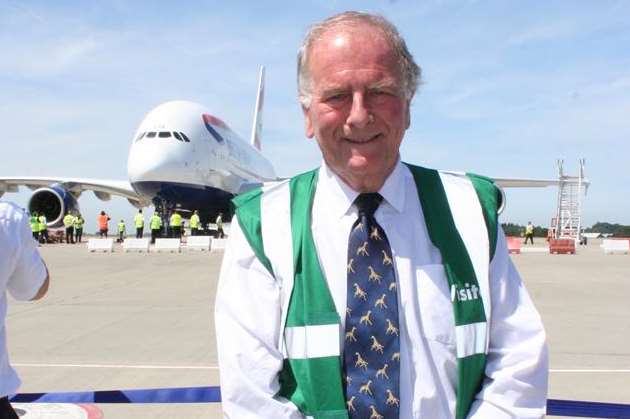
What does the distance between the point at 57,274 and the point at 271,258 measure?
12.9 m

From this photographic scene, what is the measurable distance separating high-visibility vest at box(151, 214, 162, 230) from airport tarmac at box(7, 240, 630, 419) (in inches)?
446

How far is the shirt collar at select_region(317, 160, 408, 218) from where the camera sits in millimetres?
1754

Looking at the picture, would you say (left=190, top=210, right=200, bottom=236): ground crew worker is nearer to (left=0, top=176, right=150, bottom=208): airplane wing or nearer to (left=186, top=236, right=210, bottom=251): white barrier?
(left=0, top=176, right=150, bottom=208): airplane wing

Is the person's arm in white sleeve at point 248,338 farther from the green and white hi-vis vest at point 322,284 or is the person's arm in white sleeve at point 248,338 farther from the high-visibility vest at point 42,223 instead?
the high-visibility vest at point 42,223

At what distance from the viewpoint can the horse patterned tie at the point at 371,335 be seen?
1602mm

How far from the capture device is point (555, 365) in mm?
5461

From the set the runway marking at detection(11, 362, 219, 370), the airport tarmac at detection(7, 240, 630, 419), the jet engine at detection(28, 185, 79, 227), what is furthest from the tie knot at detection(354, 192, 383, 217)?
the jet engine at detection(28, 185, 79, 227)

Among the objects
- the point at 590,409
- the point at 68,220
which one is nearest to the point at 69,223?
the point at 68,220

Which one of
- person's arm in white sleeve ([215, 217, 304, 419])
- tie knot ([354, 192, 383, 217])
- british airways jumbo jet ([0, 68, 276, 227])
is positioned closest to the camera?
person's arm in white sleeve ([215, 217, 304, 419])

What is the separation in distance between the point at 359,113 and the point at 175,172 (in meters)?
21.2

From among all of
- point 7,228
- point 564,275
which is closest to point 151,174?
point 564,275

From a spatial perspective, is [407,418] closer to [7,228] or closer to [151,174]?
[7,228]

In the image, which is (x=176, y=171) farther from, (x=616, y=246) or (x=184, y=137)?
(x=616, y=246)

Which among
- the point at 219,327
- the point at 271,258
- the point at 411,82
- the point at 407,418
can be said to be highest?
the point at 411,82
